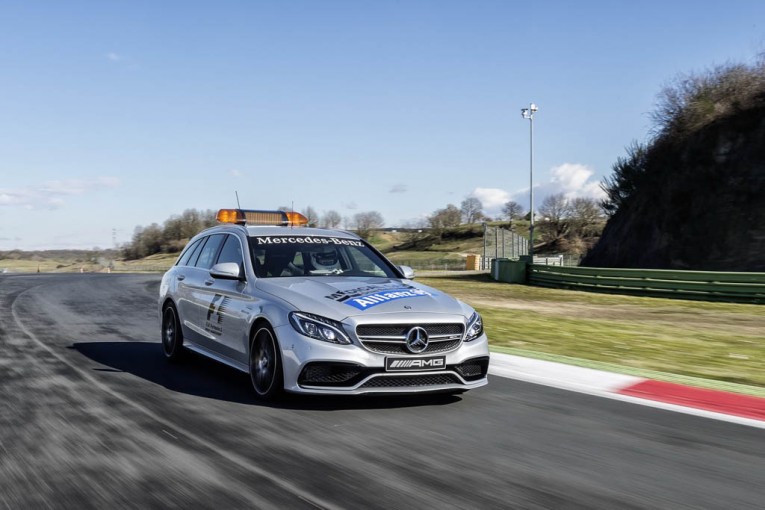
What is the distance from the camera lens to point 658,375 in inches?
338

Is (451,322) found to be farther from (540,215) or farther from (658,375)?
(540,215)

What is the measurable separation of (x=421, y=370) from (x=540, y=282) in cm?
2801

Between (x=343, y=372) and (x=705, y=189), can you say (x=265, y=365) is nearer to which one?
(x=343, y=372)

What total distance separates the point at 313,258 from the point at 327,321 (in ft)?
5.55

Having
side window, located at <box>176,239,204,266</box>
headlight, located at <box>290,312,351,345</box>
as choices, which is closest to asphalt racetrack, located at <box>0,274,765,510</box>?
headlight, located at <box>290,312,351,345</box>

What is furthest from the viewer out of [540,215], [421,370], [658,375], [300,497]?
[540,215]

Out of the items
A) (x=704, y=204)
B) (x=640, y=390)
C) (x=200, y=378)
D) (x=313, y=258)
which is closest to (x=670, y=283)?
(x=704, y=204)

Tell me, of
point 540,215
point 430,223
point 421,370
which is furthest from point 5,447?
point 430,223

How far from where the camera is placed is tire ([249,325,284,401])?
632 centimetres

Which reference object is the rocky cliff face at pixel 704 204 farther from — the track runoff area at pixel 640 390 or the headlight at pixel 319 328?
the headlight at pixel 319 328

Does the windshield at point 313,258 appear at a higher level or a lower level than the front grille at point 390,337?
higher

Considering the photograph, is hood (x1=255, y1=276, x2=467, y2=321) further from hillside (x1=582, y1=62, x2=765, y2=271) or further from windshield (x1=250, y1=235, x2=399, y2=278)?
hillside (x1=582, y1=62, x2=765, y2=271)

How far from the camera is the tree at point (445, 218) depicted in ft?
534

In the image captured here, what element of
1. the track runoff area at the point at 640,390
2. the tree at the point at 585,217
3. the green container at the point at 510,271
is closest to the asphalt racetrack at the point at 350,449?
the track runoff area at the point at 640,390
